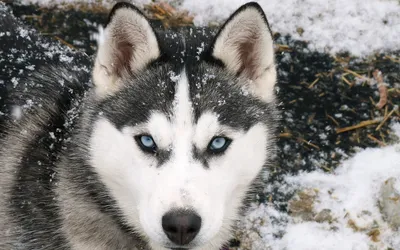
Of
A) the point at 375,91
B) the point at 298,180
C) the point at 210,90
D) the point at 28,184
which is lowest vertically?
the point at 298,180

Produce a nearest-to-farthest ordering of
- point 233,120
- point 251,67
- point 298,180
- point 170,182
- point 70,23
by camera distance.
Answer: point 170,182 → point 233,120 → point 251,67 → point 298,180 → point 70,23

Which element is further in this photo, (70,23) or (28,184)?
(70,23)

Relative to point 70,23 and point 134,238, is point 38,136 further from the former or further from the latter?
point 70,23

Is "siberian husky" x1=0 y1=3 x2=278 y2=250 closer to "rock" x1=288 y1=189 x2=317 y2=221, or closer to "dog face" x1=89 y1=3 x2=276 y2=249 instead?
"dog face" x1=89 y1=3 x2=276 y2=249

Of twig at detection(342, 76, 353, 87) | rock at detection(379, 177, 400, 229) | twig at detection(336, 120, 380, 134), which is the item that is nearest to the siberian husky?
rock at detection(379, 177, 400, 229)

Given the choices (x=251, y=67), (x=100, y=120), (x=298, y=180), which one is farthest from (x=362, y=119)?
(x=100, y=120)

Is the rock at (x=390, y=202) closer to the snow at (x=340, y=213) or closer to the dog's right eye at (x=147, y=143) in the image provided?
the snow at (x=340, y=213)

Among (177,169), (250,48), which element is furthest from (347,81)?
(177,169)
